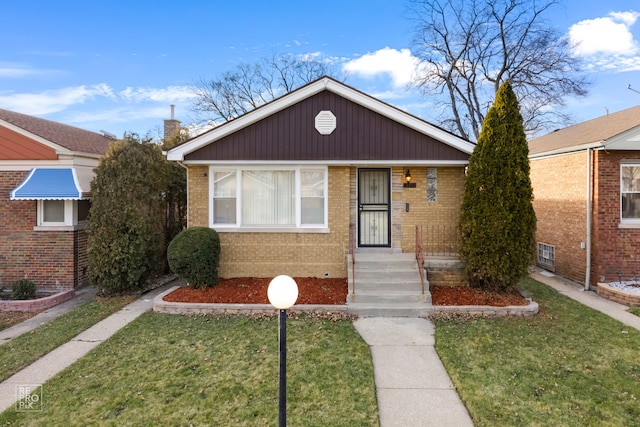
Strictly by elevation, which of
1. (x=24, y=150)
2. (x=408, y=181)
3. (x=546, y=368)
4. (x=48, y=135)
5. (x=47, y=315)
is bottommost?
(x=47, y=315)

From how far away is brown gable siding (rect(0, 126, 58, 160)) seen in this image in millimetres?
9531

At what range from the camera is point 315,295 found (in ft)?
26.3

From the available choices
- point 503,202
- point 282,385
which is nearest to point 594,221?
point 503,202

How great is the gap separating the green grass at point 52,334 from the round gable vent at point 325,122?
6283 mm

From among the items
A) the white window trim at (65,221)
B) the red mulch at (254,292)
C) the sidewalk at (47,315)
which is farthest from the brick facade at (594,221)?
the white window trim at (65,221)

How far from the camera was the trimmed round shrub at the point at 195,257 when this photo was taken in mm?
8312

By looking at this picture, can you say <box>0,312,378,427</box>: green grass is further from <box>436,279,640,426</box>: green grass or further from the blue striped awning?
the blue striped awning

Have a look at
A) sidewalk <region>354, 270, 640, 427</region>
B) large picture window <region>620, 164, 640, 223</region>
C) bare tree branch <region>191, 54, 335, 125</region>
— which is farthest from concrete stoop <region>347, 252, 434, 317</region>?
bare tree branch <region>191, 54, 335, 125</region>

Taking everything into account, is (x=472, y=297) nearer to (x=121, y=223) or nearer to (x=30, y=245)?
(x=121, y=223)

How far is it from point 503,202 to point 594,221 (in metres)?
3.72

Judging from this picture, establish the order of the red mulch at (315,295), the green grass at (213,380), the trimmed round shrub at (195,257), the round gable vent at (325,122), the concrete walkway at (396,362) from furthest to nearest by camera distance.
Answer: the round gable vent at (325,122), the trimmed round shrub at (195,257), the red mulch at (315,295), the concrete walkway at (396,362), the green grass at (213,380)

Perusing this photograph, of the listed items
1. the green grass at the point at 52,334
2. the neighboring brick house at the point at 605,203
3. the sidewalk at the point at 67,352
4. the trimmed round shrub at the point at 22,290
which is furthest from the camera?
the neighboring brick house at the point at 605,203

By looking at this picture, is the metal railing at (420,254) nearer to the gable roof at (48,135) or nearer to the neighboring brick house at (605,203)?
the neighboring brick house at (605,203)
